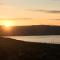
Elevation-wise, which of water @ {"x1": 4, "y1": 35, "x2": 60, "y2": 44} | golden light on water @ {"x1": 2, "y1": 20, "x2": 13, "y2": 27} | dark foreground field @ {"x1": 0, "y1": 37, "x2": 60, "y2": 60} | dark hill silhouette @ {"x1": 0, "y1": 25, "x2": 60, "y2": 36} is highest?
golden light on water @ {"x1": 2, "y1": 20, "x2": 13, "y2": 27}

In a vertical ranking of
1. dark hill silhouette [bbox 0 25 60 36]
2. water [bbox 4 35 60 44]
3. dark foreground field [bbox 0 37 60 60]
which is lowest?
dark foreground field [bbox 0 37 60 60]

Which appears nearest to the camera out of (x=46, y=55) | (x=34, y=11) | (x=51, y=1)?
(x=46, y=55)

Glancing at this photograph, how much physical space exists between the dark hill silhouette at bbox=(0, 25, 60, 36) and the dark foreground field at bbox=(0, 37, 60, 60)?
0.16 feet

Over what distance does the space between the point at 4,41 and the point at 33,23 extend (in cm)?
17

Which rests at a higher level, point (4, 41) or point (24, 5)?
point (24, 5)

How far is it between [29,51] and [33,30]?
107mm

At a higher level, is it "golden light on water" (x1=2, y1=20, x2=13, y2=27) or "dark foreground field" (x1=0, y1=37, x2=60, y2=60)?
"golden light on water" (x1=2, y1=20, x2=13, y2=27)

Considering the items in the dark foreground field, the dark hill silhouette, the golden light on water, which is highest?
the golden light on water

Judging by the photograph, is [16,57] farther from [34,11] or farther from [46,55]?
[34,11]

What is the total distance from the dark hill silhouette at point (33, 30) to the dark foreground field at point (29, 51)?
1.9 inches

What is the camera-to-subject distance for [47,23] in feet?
3.07

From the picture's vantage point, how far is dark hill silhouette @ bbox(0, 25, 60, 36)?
891 mm

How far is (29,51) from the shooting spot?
864 millimetres

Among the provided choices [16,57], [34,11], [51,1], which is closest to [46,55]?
[16,57]
